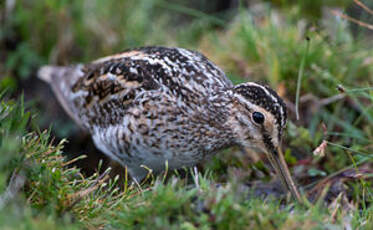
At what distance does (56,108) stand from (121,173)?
5.87 feet

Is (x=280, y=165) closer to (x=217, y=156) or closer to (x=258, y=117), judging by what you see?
(x=258, y=117)

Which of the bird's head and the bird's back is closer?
the bird's head

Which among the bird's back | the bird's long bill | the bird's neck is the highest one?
the bird's back

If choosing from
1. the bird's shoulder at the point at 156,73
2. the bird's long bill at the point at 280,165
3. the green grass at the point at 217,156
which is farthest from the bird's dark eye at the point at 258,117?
the bird's shoulder at the point at 156,73

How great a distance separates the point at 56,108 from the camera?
5738 millimetres

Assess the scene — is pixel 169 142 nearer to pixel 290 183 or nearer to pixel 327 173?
pixel 290 183

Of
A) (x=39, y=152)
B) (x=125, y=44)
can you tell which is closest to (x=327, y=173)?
(x=39, y=152)

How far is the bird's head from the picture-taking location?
3.33 m

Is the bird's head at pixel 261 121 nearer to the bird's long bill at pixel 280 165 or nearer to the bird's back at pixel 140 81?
the bird's long bill at pixel 280 165

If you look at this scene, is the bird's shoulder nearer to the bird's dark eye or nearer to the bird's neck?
the bird's neck

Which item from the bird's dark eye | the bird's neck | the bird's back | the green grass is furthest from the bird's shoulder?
the green grass

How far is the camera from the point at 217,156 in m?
4.27

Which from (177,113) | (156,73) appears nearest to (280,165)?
(177,113)

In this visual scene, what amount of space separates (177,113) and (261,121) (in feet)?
2.12
